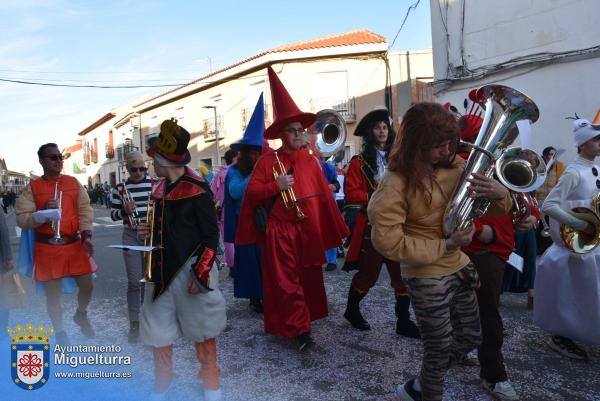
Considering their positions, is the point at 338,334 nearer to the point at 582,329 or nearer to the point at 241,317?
the point at 241,317

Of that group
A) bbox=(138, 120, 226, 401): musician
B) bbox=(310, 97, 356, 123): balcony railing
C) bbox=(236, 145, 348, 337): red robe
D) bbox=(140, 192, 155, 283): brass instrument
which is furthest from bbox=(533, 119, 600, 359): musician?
bbox=(310, 97, 356, 123): balcony railing

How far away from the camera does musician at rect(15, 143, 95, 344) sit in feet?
13.2

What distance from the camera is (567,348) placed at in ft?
11.8

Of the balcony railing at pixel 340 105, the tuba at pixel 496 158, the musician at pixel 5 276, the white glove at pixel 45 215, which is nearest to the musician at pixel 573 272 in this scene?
the tuba at pixel 496 158

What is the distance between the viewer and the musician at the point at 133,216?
14.3 ft

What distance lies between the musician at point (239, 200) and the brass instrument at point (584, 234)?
2659 millimetres

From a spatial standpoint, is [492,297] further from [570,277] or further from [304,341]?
[304,341]

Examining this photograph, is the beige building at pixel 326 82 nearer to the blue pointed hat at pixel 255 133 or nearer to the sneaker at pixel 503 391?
the blue pointed hat at pixel 255 133

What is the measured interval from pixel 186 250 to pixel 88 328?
6.90ft

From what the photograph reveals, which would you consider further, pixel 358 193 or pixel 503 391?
pixel 358 193

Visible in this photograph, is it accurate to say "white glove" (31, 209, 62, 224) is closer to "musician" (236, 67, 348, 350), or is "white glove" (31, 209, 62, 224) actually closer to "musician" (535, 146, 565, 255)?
"musician" (236, 67, 348, 350)

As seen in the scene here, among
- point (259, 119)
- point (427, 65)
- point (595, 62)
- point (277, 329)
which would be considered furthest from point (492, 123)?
point (427, 65)

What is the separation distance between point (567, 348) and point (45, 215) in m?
4.15

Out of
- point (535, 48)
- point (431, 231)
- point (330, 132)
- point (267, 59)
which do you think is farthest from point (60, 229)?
point (267, 59)
